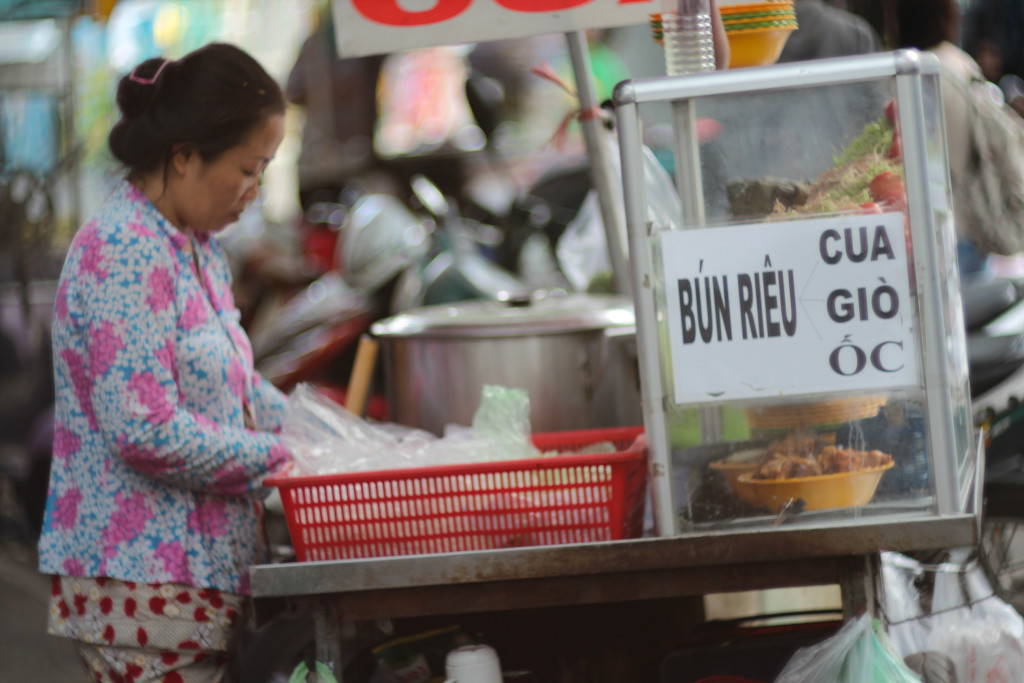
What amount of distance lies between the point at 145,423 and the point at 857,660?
121 cm

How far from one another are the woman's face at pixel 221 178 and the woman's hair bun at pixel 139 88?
0.42 feet

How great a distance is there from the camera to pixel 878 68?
170 cm

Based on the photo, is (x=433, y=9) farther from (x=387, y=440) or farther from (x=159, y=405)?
(x=159, y=405)

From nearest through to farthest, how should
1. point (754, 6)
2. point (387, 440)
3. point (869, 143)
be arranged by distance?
point (869, 143) → point (754, 6) → point (387, 440)

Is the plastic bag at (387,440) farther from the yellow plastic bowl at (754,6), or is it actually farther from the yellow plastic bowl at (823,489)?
the yellow plastic bowl at (754,6)

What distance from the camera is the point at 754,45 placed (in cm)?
214

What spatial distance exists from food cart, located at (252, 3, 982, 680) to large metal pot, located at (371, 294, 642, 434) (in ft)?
3.24

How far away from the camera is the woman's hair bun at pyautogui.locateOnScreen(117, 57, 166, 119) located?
6.97 ft

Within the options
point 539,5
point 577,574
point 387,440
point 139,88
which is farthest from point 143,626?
point 539,5

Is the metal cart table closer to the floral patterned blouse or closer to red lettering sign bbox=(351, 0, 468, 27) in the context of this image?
the floral patterned blouse

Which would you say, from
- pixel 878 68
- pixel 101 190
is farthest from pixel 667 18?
pixel 101 190

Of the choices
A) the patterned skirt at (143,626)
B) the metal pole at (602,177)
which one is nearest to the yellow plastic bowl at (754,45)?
the metal pole at (602,177)

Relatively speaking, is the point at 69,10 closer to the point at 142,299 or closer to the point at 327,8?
the point at 327,8

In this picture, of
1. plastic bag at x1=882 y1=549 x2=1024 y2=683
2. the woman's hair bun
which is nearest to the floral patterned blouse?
the woman's hair bun
